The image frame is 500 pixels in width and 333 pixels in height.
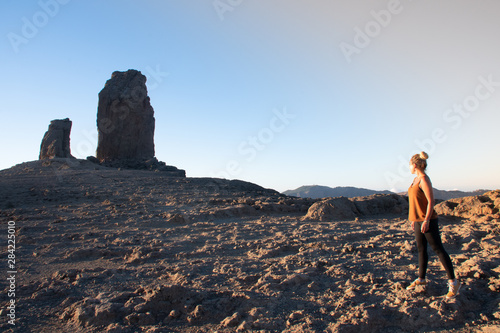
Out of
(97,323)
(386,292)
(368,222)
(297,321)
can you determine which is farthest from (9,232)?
(368,222)

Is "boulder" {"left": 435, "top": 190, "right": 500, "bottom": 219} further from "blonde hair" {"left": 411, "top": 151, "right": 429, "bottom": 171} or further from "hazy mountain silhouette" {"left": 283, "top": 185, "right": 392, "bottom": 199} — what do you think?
"hazy mountain silhouette" {"left": 283, "top": 185, "right": 392, "bottom": 199}

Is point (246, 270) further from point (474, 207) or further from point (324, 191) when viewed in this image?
point (324, 191)

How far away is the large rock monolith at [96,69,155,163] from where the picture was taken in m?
27.3

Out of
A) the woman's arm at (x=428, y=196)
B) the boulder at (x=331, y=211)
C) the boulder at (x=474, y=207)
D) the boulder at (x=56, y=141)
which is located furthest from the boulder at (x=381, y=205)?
the boulder at (x=56, y=141)

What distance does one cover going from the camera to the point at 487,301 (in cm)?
350

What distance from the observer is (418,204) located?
3.90 m

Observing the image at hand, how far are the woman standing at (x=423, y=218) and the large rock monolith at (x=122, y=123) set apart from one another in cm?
2495

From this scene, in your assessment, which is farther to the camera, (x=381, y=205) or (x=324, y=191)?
(x=324, y=191)

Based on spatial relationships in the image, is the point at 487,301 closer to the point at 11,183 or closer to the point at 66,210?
the point at 66,210

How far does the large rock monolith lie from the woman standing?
81.9 feet

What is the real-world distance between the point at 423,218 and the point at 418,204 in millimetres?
163

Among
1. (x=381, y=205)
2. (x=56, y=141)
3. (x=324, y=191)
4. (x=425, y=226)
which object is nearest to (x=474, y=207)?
(x=381, y=205)

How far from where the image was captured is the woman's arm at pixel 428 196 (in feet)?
12.1

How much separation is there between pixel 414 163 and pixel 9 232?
7.74m
